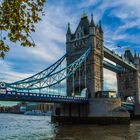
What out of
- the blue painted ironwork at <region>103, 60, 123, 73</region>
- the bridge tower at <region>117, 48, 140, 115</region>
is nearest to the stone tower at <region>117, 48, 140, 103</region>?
the bridge tower at <region>117, 48, 140, 115</region>

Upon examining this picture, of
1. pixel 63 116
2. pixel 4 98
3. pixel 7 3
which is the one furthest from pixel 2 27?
pixel 63 116

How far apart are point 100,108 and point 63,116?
9.29 meters

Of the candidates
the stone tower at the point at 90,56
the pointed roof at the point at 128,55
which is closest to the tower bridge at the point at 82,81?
the stone tower at the point at 90,56

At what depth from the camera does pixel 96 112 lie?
49594 mm

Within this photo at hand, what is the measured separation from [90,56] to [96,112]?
1349 cm

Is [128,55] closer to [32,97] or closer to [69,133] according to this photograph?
[32,97]

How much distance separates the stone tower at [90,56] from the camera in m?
56.5

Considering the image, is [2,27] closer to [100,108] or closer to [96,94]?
[100,108]

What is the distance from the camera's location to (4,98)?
3559 cm

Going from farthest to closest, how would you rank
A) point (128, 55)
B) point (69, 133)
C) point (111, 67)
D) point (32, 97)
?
point (128, 55) < point (111, 67) < point (32, 97) < point (69, 133)

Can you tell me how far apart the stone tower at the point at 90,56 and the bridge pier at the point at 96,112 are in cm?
460

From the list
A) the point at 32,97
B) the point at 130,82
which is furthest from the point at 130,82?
the point at 32,97

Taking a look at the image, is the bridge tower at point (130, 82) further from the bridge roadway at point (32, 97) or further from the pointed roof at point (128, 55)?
the bridge roadway at point (32, 97)

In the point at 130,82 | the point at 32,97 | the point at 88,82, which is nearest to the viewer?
the point at 32,97
